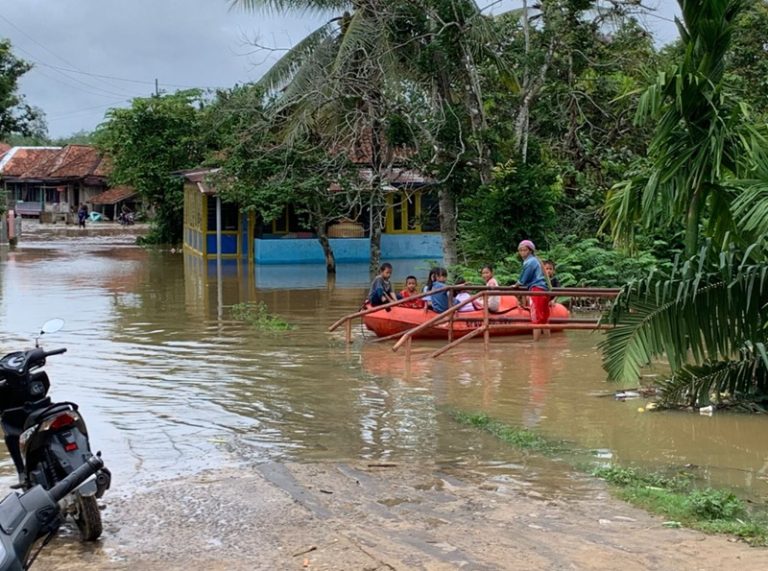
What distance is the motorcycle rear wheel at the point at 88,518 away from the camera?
5270mm

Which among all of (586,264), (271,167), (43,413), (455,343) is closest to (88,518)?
(43,413)

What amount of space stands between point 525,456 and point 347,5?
16.0 m

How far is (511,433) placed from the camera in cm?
823

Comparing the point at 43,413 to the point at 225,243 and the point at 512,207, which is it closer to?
the point at 512,207

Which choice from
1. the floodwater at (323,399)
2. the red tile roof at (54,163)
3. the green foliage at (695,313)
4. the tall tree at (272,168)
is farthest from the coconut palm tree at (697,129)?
the red tile roof at (54,163)

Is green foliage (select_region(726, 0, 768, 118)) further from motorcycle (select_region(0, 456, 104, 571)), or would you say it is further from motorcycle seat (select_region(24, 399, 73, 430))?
motorcycle (select_region(0, 456, 104, 571))

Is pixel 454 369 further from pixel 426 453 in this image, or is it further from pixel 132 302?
pixel 132 302

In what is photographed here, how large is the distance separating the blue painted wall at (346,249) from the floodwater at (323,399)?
1192 cm

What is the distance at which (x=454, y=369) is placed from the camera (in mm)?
12344

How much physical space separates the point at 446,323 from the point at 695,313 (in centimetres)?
674

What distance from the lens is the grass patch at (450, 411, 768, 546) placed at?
5.36 metres

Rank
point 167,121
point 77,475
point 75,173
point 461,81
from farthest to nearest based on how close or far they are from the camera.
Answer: point 75,173 < point 167,121 < point 461,81 < point 77,475

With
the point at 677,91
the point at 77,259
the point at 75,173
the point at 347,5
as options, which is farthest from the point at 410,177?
the point at 75,173

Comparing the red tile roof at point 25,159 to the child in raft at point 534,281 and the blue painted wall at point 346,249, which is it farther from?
the child in raft at point 534,281
